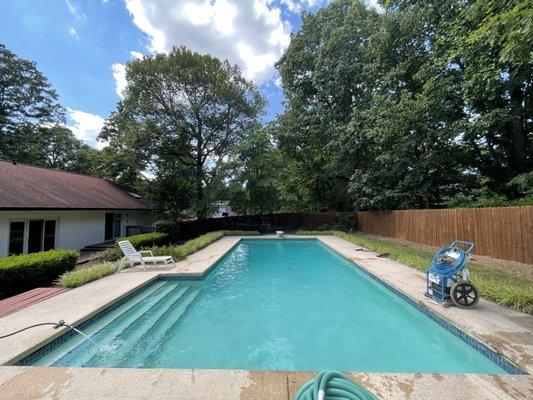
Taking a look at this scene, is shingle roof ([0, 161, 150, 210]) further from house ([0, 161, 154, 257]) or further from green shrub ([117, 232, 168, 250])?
green shrub ([117, 232, 168, 250])

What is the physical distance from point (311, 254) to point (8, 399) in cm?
1154

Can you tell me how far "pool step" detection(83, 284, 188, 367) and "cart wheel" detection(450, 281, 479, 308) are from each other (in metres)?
5.37

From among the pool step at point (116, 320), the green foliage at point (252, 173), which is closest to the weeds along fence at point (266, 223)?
the green foliage at point (252, 173)

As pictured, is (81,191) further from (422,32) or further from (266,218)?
(422,32)

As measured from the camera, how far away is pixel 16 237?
9.81 metres

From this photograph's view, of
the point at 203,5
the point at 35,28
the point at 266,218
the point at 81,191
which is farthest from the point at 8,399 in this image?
the point at 266,218

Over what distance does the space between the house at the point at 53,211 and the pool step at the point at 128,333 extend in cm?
667

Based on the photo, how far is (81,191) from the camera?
14742 millimetres

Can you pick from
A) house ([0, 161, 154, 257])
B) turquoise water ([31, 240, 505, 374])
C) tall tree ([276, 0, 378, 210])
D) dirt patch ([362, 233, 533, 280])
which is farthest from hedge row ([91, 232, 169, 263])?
tall tree ([276, 0, 378, 210])

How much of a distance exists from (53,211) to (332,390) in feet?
43.3

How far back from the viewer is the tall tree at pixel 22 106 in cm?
2320

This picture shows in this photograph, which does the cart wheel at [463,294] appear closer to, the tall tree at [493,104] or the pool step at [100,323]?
the pool step at [100,323]

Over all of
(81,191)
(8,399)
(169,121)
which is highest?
(169,121)

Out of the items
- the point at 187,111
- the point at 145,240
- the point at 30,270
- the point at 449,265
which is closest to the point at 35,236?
the point at 145,240
